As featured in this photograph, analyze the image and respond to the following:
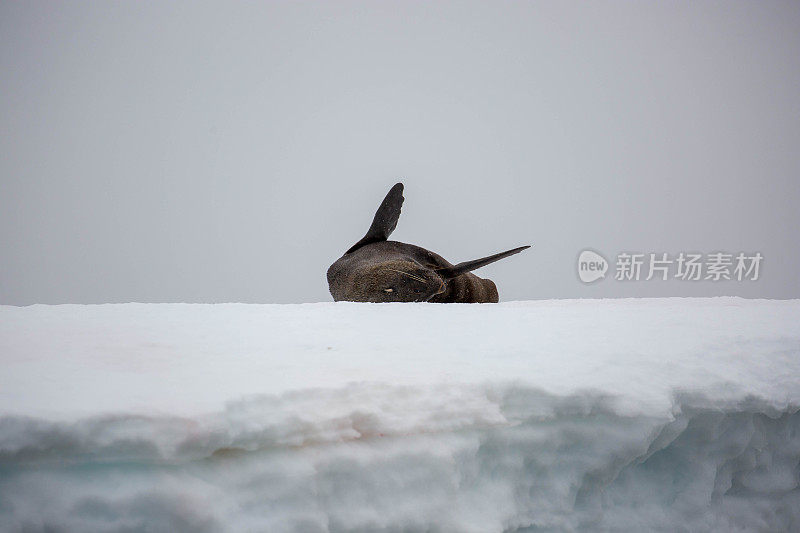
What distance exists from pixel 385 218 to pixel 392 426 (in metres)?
3.48

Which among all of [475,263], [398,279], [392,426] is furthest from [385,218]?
[392,426]

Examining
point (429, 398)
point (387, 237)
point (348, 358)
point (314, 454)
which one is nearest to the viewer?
point (314, 454)

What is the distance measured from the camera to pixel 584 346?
1419 millimetres

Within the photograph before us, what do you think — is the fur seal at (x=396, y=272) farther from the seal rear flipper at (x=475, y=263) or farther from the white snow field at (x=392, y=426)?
the white snow field at (x=392, y=426)

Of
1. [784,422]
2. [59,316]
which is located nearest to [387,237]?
[59,316]

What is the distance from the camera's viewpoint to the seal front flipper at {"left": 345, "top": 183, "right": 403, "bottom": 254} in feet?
14.2

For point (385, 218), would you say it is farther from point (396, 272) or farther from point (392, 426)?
point (392, 426)

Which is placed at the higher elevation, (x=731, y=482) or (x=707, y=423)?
(x=707, y=423)

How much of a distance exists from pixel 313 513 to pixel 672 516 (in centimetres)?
78

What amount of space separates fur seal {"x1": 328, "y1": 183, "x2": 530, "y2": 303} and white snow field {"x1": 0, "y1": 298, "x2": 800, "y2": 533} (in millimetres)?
1824

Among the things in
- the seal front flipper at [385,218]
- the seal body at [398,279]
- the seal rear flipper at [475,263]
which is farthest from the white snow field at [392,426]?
the seal front flipper at [385,218]

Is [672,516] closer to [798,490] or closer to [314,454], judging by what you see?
[798,490]

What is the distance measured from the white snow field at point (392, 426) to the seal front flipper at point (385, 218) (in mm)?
2714

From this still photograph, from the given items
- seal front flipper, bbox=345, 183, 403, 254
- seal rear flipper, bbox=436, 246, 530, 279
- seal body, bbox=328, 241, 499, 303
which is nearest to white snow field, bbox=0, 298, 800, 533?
seal body, bbox=328, 241, 499, 303
